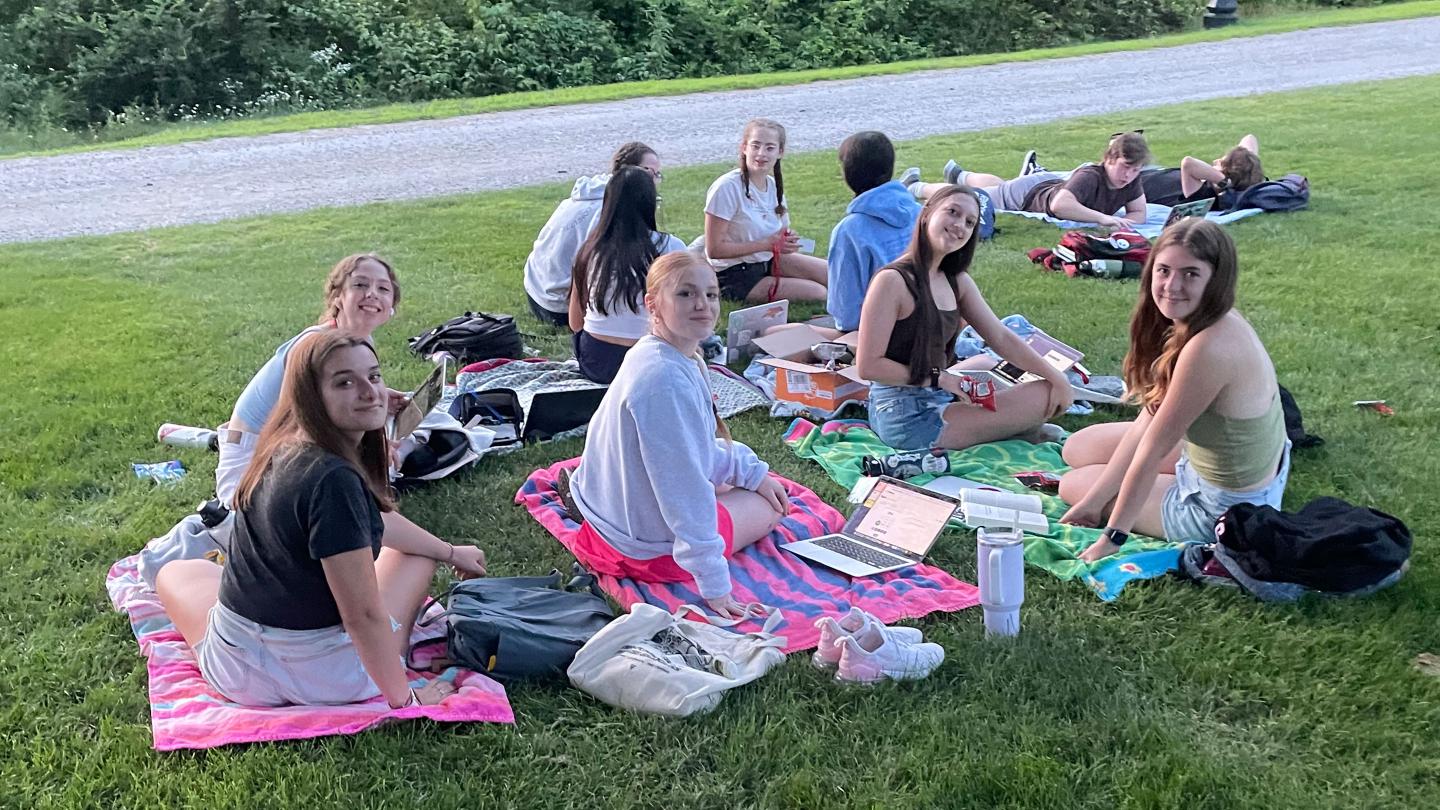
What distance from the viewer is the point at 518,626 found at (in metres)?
3.99

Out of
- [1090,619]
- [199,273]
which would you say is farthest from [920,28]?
[1090,619]

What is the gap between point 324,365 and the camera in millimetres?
3350

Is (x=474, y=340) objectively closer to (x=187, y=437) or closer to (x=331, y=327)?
(x=187, y=437)

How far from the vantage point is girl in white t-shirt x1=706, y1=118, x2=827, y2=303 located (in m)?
8.00

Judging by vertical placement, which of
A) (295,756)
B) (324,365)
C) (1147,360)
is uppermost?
(324,365)

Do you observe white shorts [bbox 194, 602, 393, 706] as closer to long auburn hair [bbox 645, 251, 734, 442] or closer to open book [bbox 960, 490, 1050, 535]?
long auburn hair [bbox 645, 251, 734, 442]

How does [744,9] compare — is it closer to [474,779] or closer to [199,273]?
[199,273]

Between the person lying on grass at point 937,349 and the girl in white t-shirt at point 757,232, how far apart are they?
234cm

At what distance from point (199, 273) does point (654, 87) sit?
11.4m

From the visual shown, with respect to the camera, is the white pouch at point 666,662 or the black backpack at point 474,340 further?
the black backpack at point 474,340

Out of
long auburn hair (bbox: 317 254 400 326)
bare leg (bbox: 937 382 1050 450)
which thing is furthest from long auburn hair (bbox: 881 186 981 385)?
long auburn hair (bbox: 317 254 400 326)

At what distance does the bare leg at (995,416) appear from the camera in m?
5.99

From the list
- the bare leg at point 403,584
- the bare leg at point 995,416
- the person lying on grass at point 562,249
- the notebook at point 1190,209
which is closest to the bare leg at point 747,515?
the bare leg at point 403,584

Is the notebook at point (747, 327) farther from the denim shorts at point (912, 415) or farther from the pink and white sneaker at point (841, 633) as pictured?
the pink and white sneaker at point (841, 633)
